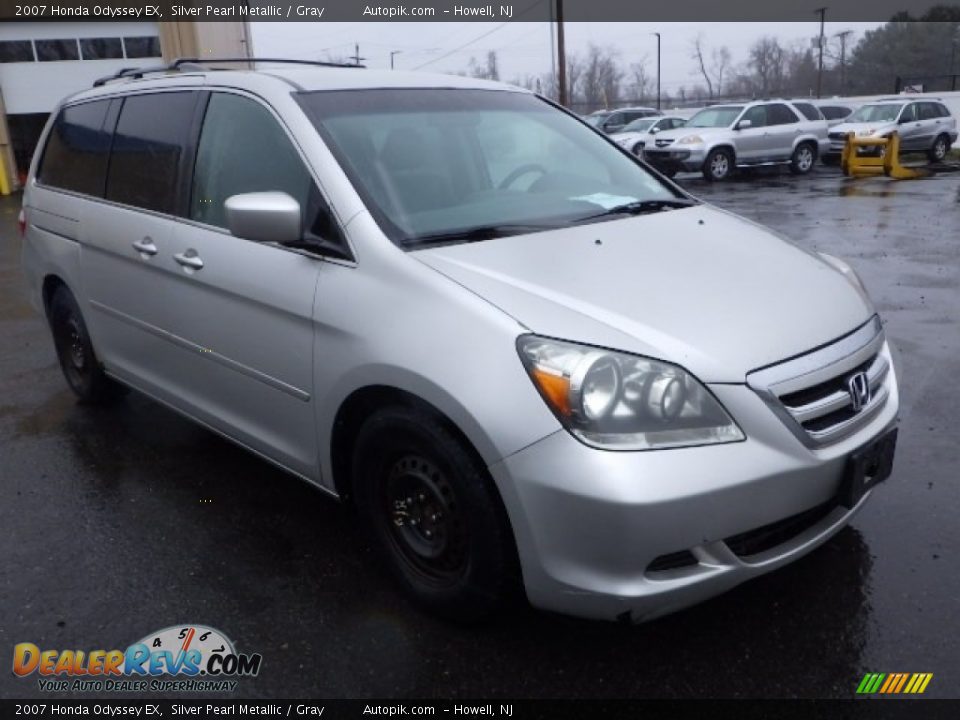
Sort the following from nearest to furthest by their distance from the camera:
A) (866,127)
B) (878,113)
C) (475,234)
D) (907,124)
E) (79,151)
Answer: (475,234) < (79,151) < (866,127) < (907,124) < (878,113)

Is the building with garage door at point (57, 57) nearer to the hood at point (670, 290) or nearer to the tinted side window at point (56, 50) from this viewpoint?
the tinted side window at point (56, 50)

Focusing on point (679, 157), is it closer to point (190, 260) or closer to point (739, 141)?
point (739, 141)

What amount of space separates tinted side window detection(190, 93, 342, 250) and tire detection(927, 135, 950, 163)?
23.2 metres

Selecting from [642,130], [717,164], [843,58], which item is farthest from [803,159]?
[843,58]

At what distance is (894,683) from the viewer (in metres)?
2.42

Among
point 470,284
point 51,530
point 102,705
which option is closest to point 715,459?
point 470,284

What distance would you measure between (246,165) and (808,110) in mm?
A: 20614

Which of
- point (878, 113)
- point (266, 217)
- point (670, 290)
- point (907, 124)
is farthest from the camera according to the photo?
point (878, 113)

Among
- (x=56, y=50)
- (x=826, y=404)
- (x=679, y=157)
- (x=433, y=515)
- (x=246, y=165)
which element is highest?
(x=56, y=50)

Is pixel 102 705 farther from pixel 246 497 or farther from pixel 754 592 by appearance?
pixel 754 592

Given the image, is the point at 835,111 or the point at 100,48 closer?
the point at 100,48

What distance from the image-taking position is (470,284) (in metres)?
2.54

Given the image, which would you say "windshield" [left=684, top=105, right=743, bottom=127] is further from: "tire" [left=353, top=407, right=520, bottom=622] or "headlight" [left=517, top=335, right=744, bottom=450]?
"headlight" [left=517, top=335, right=744, bottom=450]

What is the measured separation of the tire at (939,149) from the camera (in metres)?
22.3
